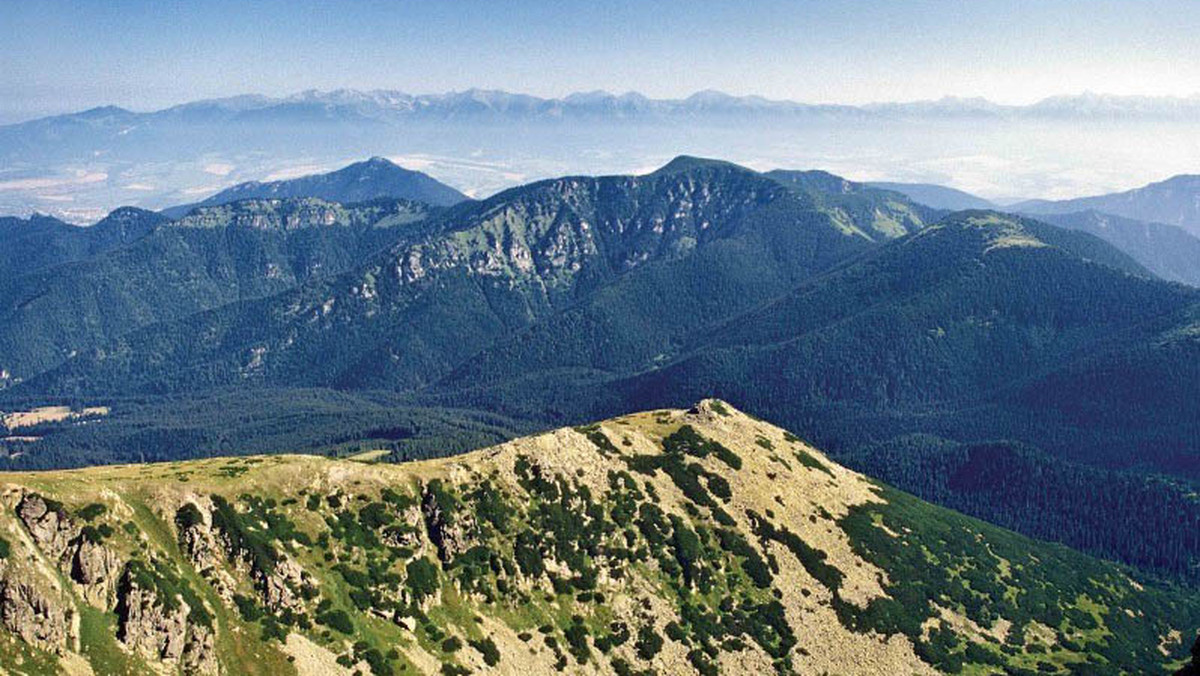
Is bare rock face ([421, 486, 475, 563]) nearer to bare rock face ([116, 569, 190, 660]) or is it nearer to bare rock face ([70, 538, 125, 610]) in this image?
bare rock face ([116, 569, 190, 660])

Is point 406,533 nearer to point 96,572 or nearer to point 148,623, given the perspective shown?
point 148,623

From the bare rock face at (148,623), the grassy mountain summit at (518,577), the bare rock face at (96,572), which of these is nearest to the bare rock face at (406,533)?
the grassy mountain summit at (518,577)

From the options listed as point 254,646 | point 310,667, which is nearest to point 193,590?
point 254,646

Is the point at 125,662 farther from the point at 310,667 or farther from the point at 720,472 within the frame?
the point at 720,472

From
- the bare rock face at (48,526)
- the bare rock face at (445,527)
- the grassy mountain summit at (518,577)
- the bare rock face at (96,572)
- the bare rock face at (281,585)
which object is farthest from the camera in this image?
the bare rock face at (445,527)

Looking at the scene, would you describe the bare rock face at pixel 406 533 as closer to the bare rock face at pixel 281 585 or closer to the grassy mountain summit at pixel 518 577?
the grassy mountain summit at pixel 518 577

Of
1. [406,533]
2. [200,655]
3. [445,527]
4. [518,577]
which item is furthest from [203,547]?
[518,577]

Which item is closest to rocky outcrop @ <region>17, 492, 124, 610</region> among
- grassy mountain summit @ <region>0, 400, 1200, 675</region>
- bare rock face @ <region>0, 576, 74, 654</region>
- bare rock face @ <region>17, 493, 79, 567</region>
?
bare rock face @ <region>17, 493, 79, 567</region>
